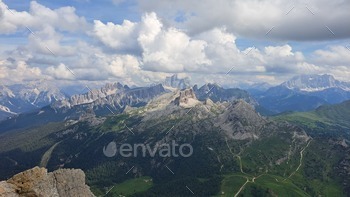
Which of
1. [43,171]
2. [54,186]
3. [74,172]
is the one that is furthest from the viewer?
[74,172]

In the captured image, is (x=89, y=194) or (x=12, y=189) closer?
(x=12, y=189)

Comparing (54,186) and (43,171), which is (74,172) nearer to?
(54,186)

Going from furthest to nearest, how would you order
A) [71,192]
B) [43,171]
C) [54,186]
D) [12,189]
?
[71,192] → [54,186] → [43,171] → [12,189]

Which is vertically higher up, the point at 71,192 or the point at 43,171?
the point at 43,171

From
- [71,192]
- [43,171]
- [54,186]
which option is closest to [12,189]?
[43,171]

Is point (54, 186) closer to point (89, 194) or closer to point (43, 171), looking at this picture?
point (43, 171)

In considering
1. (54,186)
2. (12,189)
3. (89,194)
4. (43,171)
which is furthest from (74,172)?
(12,189)
